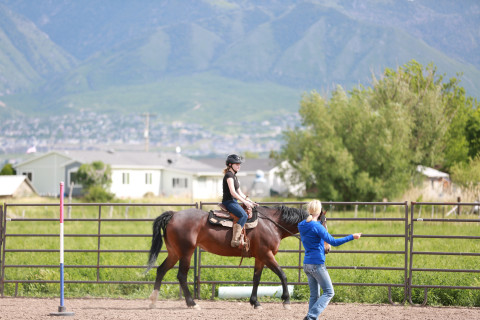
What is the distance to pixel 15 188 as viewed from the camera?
4981cm

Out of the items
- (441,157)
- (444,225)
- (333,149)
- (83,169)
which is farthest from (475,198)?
(83,169)

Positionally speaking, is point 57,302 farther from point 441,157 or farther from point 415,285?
point 441,157

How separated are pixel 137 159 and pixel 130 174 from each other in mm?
4009

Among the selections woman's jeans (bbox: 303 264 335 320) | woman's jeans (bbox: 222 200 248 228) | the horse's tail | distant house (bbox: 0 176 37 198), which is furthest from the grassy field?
distant house (bbox: 0 176 37 198)

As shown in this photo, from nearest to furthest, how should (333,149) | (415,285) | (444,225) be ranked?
(415,285)
(444,225)
(333,149)

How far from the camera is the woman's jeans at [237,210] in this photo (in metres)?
10.9

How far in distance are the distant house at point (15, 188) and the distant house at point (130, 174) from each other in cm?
498

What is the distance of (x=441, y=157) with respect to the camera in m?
43.8

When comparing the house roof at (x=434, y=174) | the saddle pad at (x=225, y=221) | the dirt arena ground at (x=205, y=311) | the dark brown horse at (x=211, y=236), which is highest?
the house roof at (x=434, y=174)

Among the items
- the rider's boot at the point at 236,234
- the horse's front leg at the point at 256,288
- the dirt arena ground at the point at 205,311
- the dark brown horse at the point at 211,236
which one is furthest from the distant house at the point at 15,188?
the rider's boot at the point at 236,234

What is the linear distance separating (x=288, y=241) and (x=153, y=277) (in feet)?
26.5

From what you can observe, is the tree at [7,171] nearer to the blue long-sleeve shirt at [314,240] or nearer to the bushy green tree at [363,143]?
the bushy green tree at [363,143]

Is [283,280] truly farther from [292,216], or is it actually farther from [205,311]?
[205,311]

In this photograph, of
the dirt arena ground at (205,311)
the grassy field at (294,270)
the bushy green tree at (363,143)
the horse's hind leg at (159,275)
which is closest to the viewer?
the dirt arena ground at (205,311)
